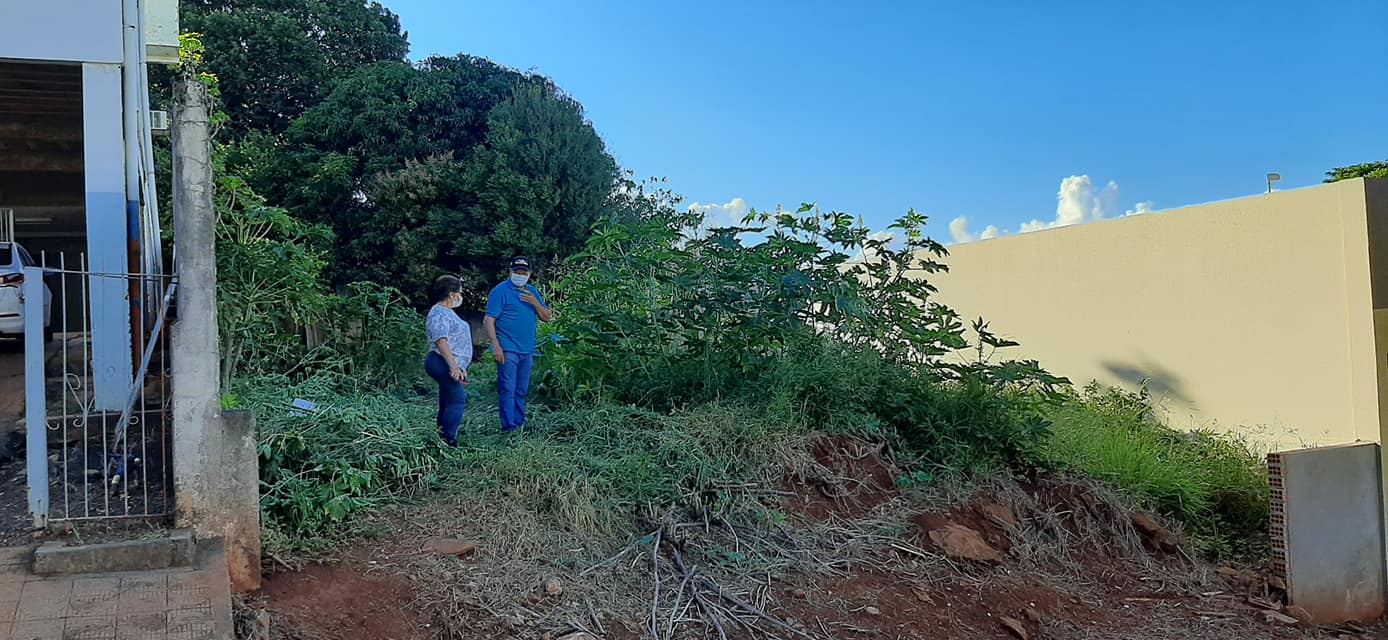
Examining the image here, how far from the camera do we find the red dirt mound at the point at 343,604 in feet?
11.8

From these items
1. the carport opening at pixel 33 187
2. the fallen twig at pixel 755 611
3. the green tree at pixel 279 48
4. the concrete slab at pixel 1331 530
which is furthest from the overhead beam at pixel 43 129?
the concrete slab at pixel 1331 530

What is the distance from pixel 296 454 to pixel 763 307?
3.13 metres

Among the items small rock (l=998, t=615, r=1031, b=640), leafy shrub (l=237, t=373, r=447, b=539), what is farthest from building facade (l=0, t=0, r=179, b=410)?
small rock (l=998, t=615, r=1031, b=640)

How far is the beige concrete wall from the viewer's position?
273 inches

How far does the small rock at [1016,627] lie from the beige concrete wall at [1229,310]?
4308mm

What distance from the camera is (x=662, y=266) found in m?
6.45

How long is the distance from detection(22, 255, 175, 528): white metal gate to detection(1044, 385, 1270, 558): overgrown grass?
5.65m

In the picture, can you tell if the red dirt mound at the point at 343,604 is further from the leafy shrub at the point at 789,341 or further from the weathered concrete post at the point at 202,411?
the leafy shrub at the point at 789,341

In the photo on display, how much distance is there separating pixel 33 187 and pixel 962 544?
12.6 meters

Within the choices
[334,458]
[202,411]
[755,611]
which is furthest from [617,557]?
[202,411]

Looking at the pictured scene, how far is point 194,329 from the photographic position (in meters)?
3.77

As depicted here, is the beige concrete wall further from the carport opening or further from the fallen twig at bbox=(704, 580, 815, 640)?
the carport opening

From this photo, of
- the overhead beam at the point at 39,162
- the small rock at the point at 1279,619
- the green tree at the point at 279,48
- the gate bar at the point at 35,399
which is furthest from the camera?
the green tree at the point at 279,48

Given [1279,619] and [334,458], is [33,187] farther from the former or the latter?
[1279,619]
